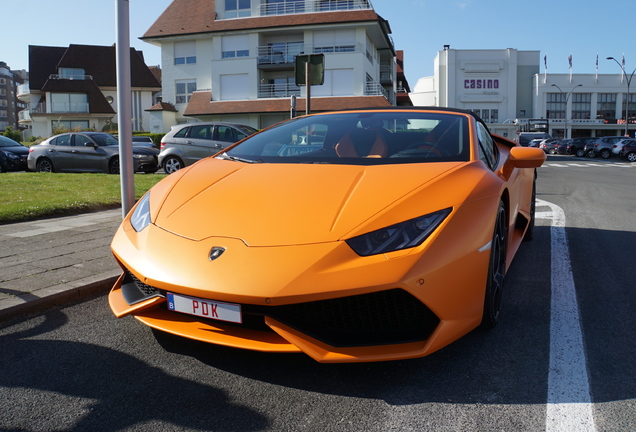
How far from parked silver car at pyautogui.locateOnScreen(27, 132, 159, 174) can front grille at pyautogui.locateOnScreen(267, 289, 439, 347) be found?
14897mm

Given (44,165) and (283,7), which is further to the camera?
(283,7)

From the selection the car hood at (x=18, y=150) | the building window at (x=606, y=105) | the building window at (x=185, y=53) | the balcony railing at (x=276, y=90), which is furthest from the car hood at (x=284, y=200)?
the building window at (x=606, y=105)

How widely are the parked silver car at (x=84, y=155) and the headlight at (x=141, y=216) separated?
13639mm

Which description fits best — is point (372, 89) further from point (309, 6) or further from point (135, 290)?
point (135, 290)

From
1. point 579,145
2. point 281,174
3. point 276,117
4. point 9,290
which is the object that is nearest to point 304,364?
point 281,174

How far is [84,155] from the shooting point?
16.6 m

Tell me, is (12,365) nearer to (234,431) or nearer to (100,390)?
(100,390)

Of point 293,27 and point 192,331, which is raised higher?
point 293,27

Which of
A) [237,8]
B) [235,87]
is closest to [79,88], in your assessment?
[237,8]

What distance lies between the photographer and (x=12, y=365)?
9.23ft

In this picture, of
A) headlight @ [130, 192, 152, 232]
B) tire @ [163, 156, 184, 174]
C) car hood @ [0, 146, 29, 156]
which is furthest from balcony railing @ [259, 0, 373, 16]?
headlight @ [130, 192, 152, 232]

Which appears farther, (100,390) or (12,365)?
(12,365)

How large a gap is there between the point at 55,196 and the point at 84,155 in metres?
8.01

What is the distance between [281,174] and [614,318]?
2166 mm
